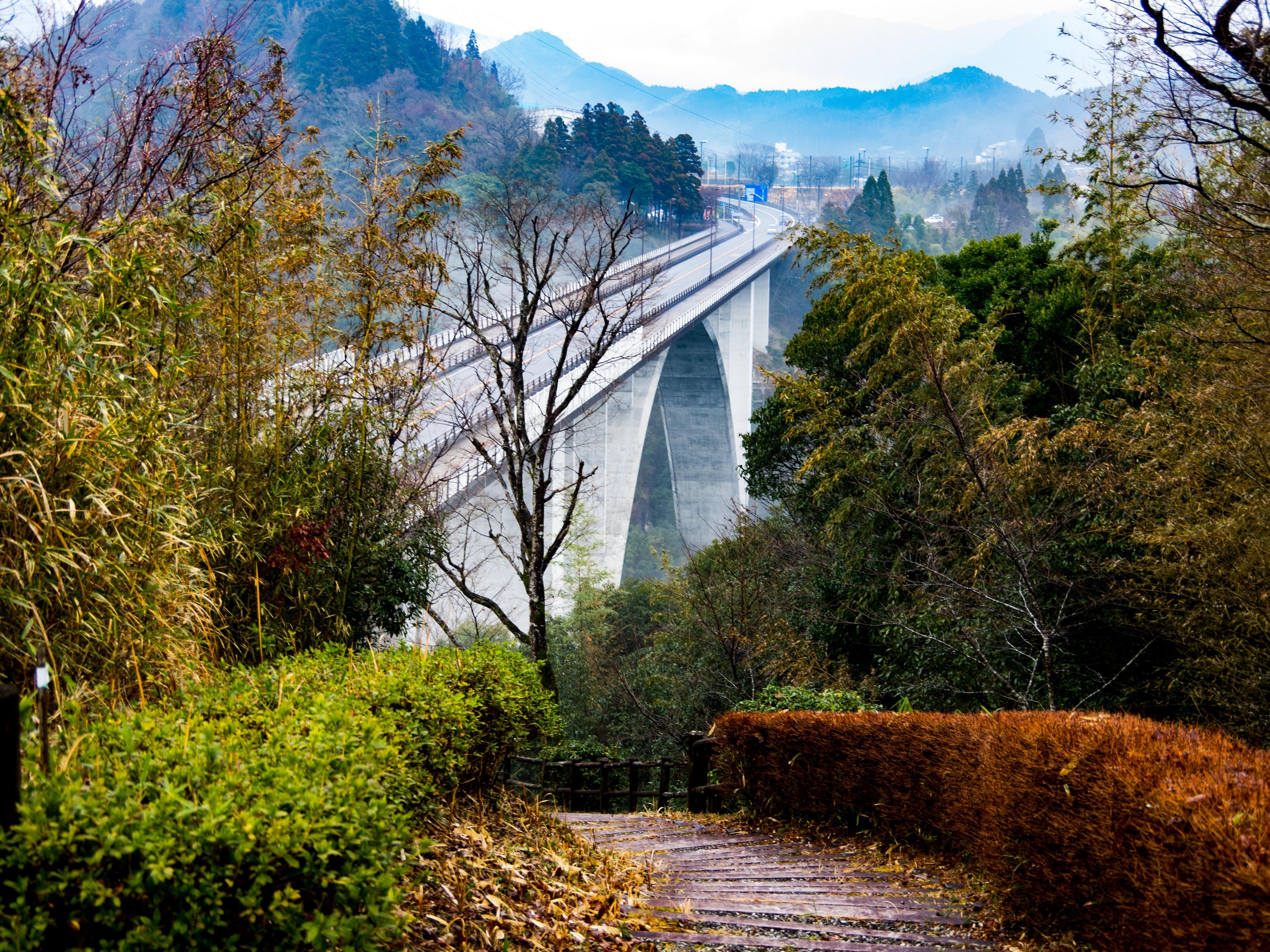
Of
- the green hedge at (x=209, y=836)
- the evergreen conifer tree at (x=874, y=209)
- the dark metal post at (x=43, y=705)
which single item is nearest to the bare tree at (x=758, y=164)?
the evergreen conifer tree at (x=874, y=209)

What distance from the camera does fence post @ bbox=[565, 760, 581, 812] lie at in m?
7.52

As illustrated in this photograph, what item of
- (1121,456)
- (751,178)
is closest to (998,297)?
(1121,456)

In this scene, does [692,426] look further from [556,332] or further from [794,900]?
[794,900]

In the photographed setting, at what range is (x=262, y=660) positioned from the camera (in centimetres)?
321

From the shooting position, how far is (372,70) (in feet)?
118

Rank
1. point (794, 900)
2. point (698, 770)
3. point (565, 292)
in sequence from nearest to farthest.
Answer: point (794, 900) < point (698, 770) < point (565, 292)

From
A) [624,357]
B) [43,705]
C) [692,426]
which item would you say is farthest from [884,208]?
[43,705]

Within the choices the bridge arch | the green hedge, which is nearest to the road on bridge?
the bridge arch

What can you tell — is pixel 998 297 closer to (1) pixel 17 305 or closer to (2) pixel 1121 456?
(2) pixel 1121 456

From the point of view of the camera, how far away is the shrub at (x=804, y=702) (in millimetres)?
5719

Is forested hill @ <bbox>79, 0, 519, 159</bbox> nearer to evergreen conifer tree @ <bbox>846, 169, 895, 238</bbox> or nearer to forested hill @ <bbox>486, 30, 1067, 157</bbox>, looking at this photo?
evergreen conifer tree @ <bbox>846, 169, 895, 238</bbox>

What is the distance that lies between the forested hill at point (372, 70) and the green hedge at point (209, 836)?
1240 inches

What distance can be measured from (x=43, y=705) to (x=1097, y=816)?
242 cm

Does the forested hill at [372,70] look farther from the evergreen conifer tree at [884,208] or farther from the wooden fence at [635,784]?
the wooden fence at [635,784]
